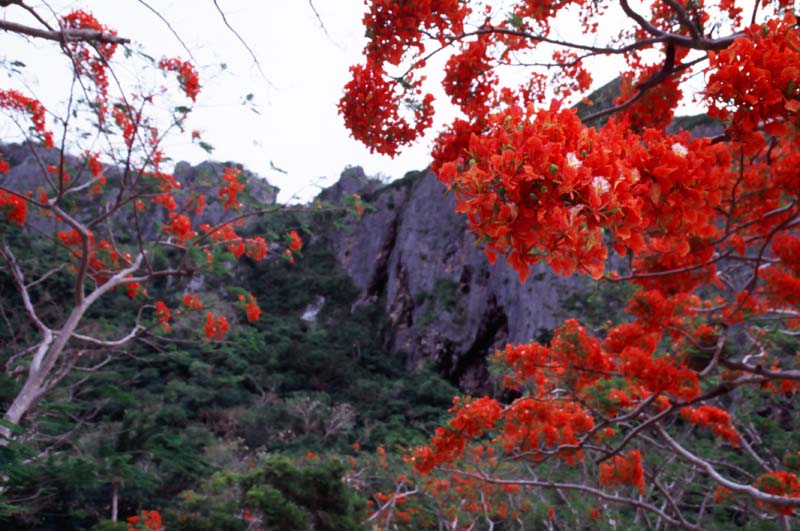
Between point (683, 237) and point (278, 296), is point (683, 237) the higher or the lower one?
the lower one

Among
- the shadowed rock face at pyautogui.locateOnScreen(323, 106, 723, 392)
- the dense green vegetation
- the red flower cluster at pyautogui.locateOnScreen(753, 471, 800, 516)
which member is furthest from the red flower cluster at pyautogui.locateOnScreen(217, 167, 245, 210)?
the shadowed rock face at pyautogui.locateOnScreen(323, 106, 723, 392)

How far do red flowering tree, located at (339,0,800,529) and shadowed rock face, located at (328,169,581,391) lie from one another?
43.3 ft

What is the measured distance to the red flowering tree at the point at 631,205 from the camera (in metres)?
1.24

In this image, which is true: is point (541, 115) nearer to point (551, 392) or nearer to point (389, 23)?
point (389, 23)

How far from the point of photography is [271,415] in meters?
19.9

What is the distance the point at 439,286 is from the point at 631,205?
2677 cm

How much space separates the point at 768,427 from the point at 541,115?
25.9ft

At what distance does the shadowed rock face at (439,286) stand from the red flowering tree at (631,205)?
13203 millimetres

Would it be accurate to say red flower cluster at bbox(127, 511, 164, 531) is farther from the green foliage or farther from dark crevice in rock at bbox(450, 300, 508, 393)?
dark crevice in rock at bbox(450, 300, 508, 393)

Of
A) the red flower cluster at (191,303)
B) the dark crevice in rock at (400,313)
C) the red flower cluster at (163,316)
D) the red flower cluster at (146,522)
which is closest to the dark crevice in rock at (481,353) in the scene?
the dark crevice in rock at (400,313)

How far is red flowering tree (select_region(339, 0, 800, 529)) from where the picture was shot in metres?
1.24

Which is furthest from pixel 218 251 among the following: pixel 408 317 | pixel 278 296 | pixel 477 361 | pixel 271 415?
pixel 278 296

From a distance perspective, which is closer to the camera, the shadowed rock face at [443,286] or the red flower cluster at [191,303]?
the red flower cluster at [191,303]

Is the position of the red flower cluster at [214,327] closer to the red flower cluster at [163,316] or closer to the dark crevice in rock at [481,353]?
the red flower cluster at [163,316]
